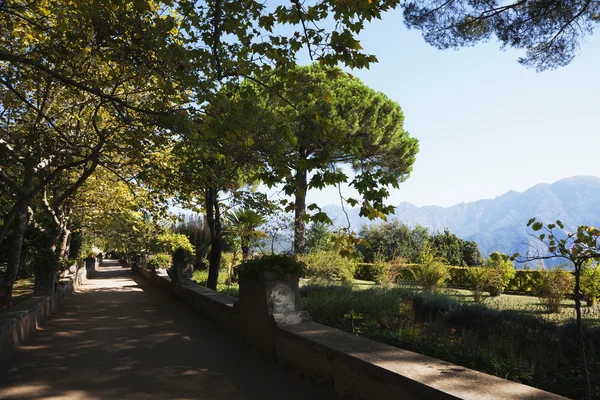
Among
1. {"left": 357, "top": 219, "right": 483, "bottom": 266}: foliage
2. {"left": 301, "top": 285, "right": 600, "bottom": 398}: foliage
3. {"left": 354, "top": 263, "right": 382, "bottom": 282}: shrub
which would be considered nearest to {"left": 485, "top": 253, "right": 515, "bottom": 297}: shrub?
{"left": 301, "top": 285, "right": 600, "bottom": 398}: foliage

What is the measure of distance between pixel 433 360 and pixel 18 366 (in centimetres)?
455

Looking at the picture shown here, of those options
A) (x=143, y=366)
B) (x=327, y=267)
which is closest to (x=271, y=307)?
(x=143, y=366)

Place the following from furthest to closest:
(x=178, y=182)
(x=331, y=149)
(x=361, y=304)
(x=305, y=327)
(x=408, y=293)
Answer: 1. (x=408, y=293)
2. (x=178, y=182)
3. (x=361, y=304)
4. (x=305, y=327)
5. (x=331, y=149)

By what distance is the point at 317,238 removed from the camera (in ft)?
74.1

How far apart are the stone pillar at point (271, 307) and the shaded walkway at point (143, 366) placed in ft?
0.77

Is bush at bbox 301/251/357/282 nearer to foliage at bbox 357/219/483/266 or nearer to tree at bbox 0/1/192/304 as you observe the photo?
tree at bbox 0/1/192/304

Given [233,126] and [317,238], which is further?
[317,238]

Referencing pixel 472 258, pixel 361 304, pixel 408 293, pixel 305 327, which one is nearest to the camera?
pixel 305 327

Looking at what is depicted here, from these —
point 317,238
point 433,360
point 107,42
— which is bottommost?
point 433,360

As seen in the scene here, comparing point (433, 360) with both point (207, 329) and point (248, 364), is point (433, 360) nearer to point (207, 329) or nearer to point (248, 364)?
point (248, 364)

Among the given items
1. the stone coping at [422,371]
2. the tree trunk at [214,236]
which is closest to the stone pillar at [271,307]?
the stone coping at [422,371]

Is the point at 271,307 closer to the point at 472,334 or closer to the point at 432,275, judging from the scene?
the point at 472,334

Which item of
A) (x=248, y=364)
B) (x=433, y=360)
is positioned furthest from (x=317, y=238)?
(x=433, y=360)

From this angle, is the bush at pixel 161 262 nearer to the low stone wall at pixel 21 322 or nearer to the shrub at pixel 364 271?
the shrub at pixel 364 271
